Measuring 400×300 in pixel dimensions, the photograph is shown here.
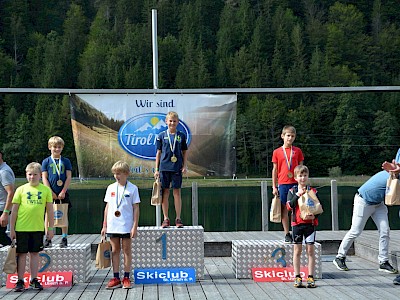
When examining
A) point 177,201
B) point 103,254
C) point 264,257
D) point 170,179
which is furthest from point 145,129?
point 264,257

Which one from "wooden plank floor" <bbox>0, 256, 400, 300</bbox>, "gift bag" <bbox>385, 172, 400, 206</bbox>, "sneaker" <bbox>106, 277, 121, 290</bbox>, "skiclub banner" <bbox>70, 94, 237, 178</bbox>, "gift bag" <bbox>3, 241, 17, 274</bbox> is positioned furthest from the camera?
"skiclub banner" <bbox>70, 94, 237, 178</bbox>

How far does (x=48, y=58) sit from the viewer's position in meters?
111

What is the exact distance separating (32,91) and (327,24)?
114 metres

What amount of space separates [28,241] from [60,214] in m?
0.73

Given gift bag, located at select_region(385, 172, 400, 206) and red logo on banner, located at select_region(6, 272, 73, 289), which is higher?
gift bag, located at select_region(385, 172, 400, 206)

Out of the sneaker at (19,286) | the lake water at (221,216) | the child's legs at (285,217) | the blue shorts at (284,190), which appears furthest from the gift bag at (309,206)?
the lake water at (221,216)

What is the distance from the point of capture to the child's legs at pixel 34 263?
668 cm

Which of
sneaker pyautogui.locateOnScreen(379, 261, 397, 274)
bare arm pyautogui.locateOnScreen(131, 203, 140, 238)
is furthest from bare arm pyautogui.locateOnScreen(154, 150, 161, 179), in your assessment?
sneaker pyautogui.locateOnScreen(379, 261, 397, 274)

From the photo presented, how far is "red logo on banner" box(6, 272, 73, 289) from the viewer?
22.8 ft

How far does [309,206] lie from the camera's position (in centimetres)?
667

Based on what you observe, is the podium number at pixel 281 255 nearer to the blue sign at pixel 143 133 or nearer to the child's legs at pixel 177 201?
the child's legs at pixel 177 201

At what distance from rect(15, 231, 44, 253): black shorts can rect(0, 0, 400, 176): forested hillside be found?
6246cm

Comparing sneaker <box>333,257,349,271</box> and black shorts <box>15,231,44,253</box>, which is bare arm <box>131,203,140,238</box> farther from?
sneaker <box>333,257,349,271</box>

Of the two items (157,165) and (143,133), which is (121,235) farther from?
(143,133)
